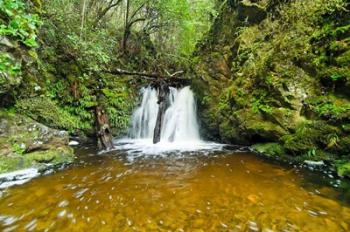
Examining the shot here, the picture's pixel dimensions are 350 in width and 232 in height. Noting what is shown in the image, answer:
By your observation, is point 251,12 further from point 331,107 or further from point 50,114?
point 50,114

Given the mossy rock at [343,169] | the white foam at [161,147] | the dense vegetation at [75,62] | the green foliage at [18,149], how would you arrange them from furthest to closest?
the white foam at [161,147]
the dense vegetation at [75,62]
the green foliage at [18,149]
the mossy rock at [343,169]

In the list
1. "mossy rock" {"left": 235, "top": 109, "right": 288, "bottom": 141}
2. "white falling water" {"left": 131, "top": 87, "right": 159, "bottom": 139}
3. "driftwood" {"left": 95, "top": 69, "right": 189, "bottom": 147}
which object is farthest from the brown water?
"white falling water" {"left": 131, "top": 87, "right": 159, "bottom": 139}

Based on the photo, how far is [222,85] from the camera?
353 inches

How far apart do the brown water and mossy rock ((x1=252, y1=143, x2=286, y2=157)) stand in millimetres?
813

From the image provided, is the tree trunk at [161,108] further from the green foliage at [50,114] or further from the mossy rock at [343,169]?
the mossy rock at [343,169]

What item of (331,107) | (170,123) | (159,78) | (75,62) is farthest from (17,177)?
(159,78)

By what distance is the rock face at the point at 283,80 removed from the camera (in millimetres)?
5410

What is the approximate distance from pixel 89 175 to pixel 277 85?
15.3 ft

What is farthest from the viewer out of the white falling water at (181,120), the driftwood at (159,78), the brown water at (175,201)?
the driftwood at (159,78)

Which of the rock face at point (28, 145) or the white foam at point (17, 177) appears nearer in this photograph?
the white foam at point (17, 177)

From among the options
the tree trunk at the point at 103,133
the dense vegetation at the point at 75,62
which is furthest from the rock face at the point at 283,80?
the tree trunk at the point at 103,133

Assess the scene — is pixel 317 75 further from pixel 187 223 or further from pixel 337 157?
pixel 187 223

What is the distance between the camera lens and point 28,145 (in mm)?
5445

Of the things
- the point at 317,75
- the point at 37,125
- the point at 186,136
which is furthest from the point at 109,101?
the point at 317,75
